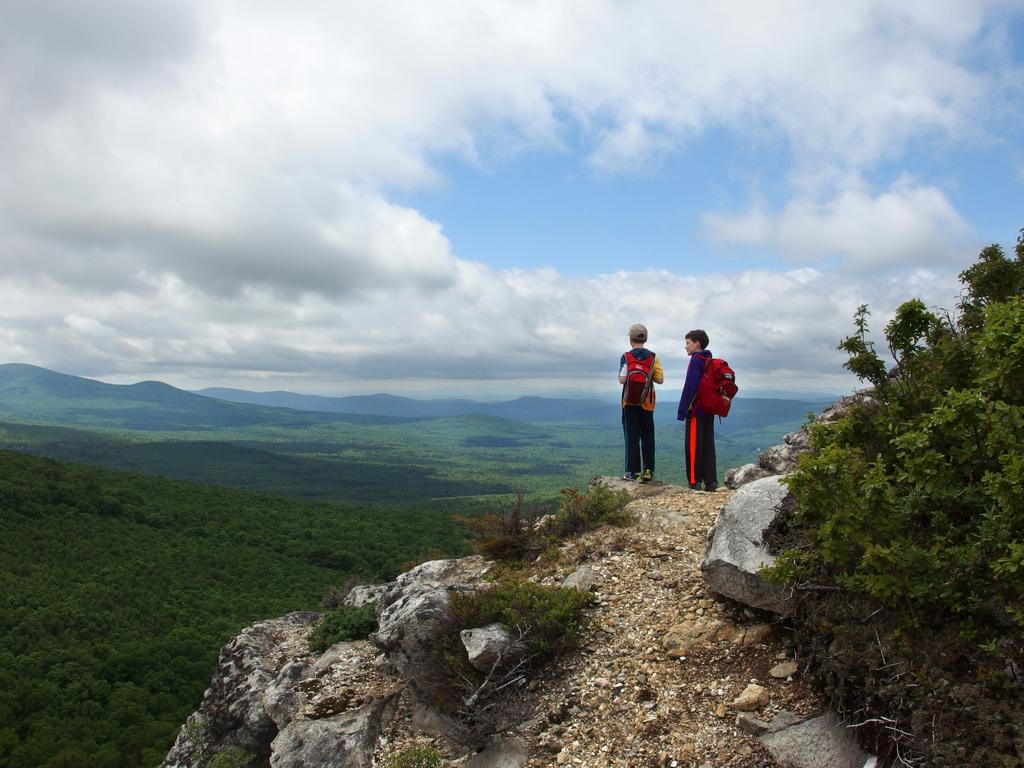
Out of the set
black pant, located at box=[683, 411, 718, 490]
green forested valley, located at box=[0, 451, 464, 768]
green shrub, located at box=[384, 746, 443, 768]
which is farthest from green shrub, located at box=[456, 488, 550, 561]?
green forested valley, located at box=[0, 451, 464, 768]

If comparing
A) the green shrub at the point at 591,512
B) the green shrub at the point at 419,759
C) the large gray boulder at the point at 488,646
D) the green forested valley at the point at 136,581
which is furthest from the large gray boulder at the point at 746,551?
the green forested valley at the point at 136,581

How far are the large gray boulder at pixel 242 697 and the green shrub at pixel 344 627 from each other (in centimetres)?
50

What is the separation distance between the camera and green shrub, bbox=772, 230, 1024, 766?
13.2 ft

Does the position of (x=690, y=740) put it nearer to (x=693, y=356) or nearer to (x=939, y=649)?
(x=939, y=649)

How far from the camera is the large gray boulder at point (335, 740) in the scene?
24.8 feet

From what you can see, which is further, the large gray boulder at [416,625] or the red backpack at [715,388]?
the red backpack at [715,388]

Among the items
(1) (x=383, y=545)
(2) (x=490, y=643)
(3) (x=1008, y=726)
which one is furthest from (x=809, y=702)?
(1) (x=383, y=545)

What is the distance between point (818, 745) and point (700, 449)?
7.27 meters

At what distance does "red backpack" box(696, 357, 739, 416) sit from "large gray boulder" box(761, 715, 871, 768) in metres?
6.88

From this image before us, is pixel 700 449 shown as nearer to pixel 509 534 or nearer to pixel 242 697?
pixel 509 534

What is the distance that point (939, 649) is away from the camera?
4438 mm

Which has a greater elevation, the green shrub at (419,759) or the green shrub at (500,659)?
the green shrub at (500,659)

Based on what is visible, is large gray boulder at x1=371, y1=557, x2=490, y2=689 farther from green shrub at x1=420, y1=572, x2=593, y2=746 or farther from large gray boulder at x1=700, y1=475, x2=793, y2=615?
large gray boulder at x1=700, y1=475, x2=793, y2=615

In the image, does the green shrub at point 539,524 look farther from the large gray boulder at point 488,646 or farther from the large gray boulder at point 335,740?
the large gray boulder at point 335,740
